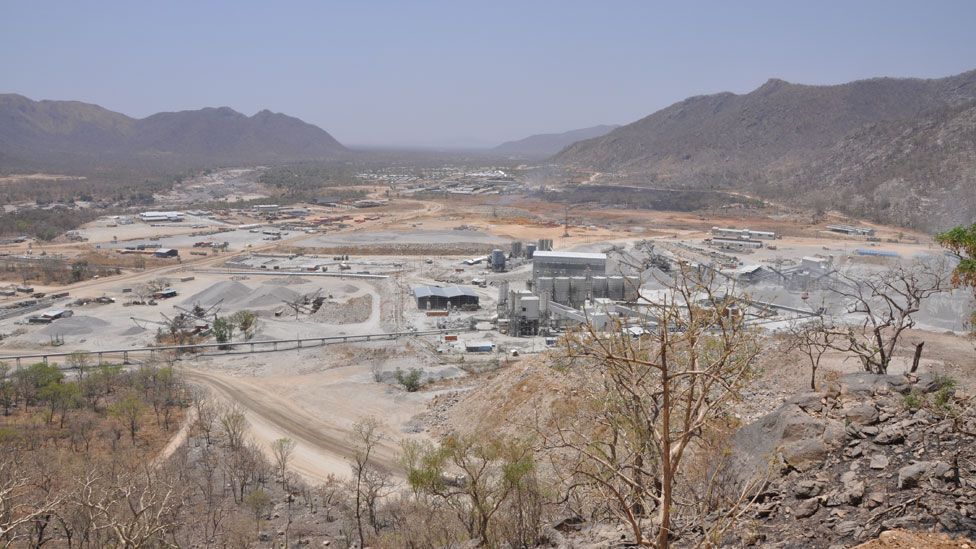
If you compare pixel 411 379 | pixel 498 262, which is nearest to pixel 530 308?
pixel 411 379

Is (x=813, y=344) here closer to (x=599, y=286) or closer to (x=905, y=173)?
(x=599, y=286)

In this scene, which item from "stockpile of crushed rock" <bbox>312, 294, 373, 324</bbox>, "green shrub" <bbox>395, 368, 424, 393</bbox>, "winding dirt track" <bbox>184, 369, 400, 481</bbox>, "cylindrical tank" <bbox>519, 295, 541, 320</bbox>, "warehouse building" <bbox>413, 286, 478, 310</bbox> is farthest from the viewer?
"warehouse building" <bbox>413, 286, 478, 310</bbox>

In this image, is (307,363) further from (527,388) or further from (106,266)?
(106,266)

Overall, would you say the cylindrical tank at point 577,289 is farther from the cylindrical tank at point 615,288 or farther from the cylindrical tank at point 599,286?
the cylindrical tank at point 615,288

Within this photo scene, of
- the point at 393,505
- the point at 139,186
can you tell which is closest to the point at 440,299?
the point at 393,505

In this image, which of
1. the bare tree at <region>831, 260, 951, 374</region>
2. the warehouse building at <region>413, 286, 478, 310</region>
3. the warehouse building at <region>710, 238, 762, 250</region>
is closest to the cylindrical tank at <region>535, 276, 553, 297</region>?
the warehouse building at <region>413, 286, 478, 310</region>

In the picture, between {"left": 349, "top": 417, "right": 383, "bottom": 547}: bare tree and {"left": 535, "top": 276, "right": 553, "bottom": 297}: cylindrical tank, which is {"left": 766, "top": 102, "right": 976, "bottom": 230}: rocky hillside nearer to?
{"left": 535, "top": 276, "right": 553, "bottom": 297}: cylindrical tank

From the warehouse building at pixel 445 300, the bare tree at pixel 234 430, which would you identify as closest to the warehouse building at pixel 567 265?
the warehouse building at pixel 445 300
